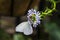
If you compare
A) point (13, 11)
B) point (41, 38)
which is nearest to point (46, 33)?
point (41, 38)

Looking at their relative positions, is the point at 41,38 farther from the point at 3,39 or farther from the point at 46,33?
the point at 3,39

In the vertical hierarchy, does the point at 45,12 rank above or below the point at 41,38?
above

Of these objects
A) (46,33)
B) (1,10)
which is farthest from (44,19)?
(1,10)

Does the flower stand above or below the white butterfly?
above
